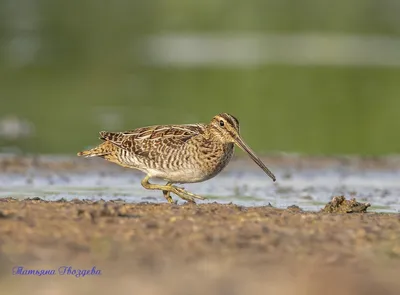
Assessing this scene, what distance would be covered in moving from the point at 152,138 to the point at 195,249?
385cm

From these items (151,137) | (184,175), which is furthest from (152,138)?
(184,175)

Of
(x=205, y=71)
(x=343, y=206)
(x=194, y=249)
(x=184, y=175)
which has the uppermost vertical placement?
(x=205, y=71)

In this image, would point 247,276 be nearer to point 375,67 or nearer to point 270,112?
point 270,112

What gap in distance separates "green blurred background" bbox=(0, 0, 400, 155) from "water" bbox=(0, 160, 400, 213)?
2604 millimetres

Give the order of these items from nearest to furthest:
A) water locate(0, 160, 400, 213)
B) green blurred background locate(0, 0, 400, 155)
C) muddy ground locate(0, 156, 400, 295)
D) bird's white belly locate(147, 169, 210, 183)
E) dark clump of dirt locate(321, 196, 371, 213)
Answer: muddy ground locate(0, 156, 400, 295), dark clump of dirt locate(321, 196, 371, 213), bird's white belly locate(147, 169, 210, 183), water locate(0, 160, 400, 213), green blurred background locate(0, 0, 400, 155)

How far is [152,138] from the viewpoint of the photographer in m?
11.2

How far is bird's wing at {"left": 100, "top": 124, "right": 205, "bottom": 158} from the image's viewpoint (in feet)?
36.4

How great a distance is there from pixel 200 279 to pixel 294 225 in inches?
87.2

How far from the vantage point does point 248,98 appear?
22.7m

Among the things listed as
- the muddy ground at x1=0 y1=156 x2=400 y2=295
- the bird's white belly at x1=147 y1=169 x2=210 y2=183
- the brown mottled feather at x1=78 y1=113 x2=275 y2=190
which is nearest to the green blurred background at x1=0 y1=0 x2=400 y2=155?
the brown mottled feather at x1=78 y1=113 x2=275 y2=190

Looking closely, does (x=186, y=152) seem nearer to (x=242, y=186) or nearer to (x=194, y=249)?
(x=242, y=186)

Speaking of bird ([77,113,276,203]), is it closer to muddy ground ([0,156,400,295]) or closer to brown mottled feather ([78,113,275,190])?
brown mottled feather ([78,113,275,190])

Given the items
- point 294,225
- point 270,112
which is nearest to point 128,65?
point 270,112

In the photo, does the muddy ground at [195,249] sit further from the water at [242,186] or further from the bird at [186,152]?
the water at [242,186]
